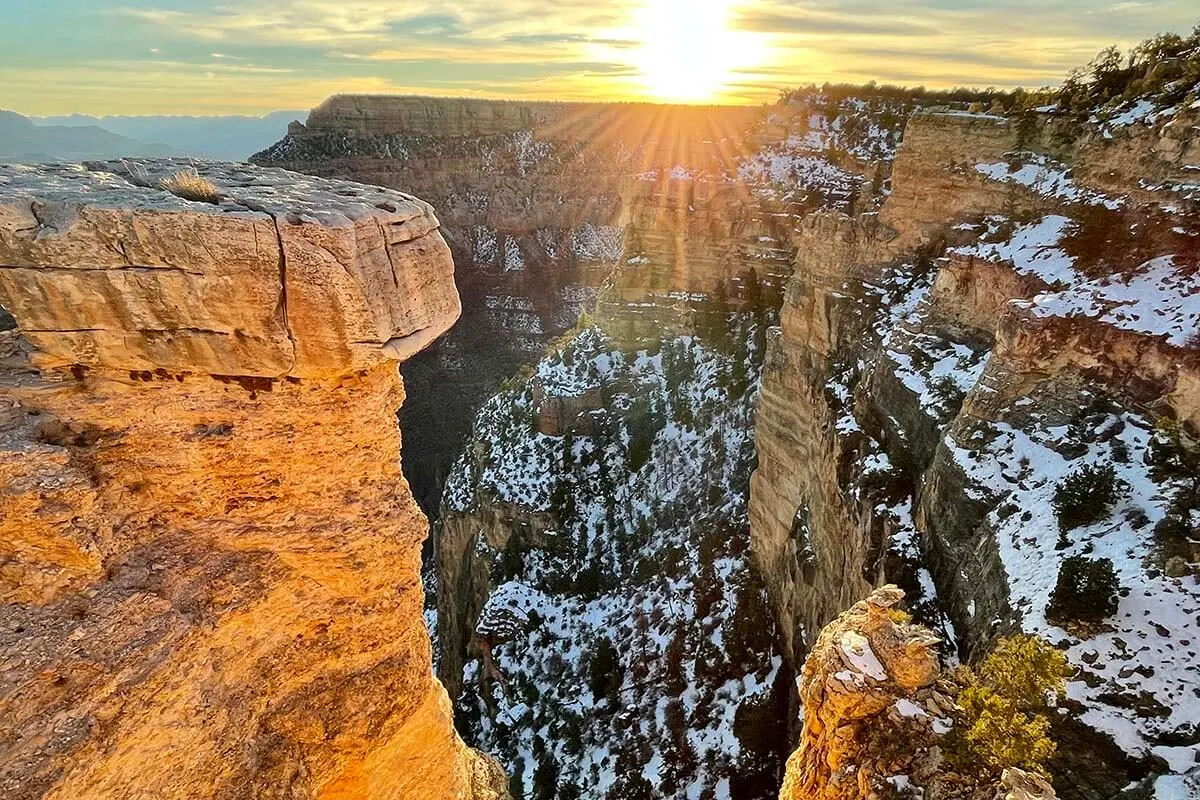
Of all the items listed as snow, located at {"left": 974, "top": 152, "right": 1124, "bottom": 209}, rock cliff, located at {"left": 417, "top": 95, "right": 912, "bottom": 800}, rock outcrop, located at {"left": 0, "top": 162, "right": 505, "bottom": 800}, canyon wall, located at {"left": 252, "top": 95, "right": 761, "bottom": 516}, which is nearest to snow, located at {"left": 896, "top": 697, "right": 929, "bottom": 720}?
rock outcrop, located at {"left": 0, "top": 162, "right": 505, "bottom": 800}

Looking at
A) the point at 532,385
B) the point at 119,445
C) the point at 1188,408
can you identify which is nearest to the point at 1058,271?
the point at 1188,408

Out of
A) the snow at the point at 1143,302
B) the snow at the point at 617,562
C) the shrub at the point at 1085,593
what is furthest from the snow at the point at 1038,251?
the snow at the point at 617,562

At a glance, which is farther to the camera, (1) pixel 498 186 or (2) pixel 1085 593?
(1) pixel 498 186

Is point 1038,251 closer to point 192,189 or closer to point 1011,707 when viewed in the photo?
point 1011,707

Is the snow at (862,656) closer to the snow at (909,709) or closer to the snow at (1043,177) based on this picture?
the snow at (909,709)

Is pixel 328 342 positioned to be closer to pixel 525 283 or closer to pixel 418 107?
pixel 525 283

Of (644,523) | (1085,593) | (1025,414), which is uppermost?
(1025,414)

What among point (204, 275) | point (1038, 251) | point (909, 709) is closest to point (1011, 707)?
point (909, 709)
